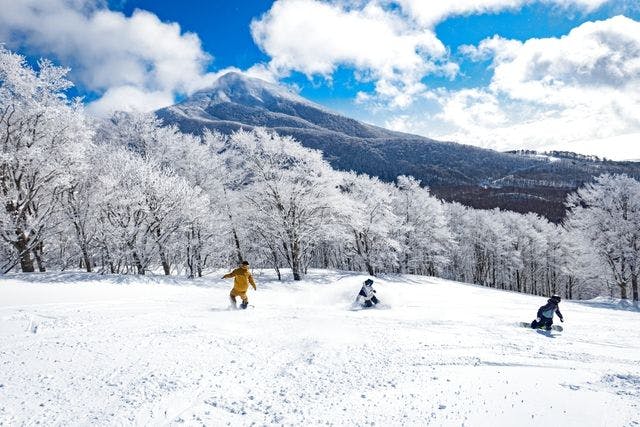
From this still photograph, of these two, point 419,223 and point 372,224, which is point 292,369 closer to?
point 372,224

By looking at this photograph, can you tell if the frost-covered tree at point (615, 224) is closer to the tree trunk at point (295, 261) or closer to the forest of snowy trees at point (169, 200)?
the forest of snowy trees at point (169, 200)

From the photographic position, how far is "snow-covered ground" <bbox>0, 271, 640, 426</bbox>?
6730 millimetres

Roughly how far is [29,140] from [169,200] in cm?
825

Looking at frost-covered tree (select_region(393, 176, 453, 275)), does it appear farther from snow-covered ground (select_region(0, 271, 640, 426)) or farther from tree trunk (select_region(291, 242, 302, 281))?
snow-covered ground (select_region(0, 271, 640, 426))

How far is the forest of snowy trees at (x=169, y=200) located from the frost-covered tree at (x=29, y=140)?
0.06 metres

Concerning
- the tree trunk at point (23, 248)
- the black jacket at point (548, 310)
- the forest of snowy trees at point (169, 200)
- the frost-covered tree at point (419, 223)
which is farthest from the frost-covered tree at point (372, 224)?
the tree trunk at point (23, 248)

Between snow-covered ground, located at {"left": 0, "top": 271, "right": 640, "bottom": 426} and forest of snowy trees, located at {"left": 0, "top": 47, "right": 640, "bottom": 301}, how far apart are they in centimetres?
806

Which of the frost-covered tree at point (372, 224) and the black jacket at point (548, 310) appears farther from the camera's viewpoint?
the frost-covered tree at point (372, 224)

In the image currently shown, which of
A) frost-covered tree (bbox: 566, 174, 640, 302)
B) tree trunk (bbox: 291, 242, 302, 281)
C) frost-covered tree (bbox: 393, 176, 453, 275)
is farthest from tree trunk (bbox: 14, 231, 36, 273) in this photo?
frost-covered tree (bbox: 566, 174, 640, 302)

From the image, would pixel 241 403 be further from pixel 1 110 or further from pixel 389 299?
pixel 1 110

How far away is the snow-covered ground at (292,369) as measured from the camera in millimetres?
6730

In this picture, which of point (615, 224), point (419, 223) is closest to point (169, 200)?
point (419, 223)

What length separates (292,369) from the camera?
873 cm

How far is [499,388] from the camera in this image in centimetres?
790
